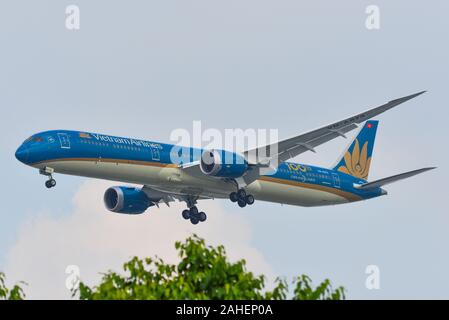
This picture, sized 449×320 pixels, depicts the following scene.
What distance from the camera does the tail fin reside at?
78625 mm

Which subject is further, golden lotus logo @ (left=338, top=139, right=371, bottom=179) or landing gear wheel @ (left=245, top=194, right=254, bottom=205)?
golden lotus logo @ (left=338, top=139, right=371, bottom=179)

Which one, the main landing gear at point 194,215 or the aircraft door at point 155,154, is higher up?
the aircraft door at point 155,154

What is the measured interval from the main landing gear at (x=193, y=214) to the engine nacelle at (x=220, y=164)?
7079mm

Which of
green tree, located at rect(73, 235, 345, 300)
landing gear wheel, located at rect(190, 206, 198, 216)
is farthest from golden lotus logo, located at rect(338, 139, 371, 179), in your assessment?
green tree, located at rect(73, 235, 345, 300)

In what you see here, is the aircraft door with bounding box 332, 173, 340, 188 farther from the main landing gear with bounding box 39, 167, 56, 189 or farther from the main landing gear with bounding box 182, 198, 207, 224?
the main landing gear with bounding box 39, 167, 56, 189

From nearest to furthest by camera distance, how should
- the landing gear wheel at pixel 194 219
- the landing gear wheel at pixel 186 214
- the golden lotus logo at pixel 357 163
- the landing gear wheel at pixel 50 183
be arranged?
the landing gear wheel at pixel 50 183 → the landing gear wheel at pixel 194 219 → the landing gear wheel at pixel 186 214 → the golden lotus logo at pixel 357 163

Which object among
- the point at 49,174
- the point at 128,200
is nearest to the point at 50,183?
the point at 49,174

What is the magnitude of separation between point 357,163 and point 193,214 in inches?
568

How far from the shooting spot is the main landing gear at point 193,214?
72.4m

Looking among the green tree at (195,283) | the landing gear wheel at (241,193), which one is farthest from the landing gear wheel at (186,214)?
the green tree at (195,283)

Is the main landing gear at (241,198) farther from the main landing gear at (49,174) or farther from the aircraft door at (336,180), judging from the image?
the main landing gear at (49,174)
